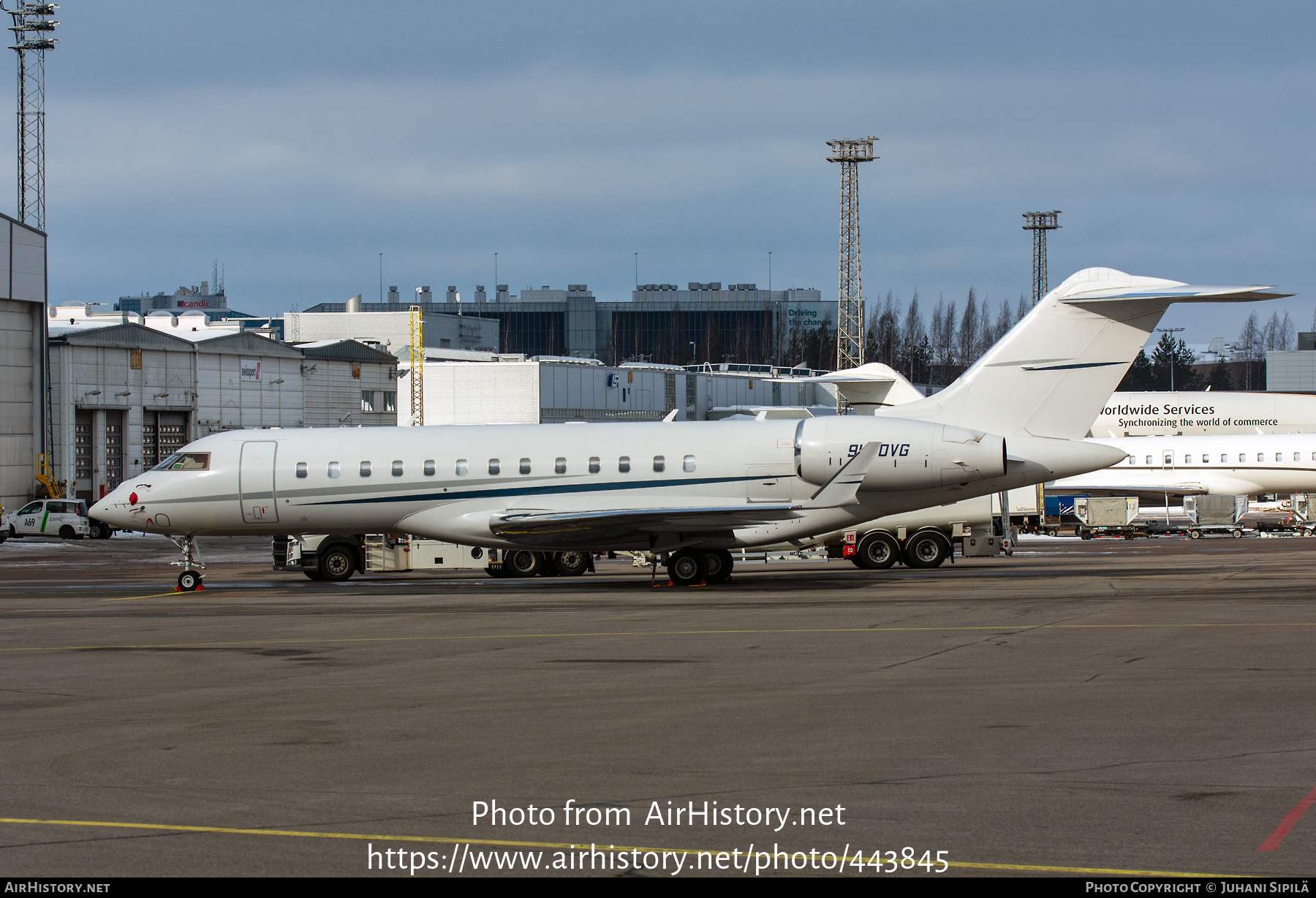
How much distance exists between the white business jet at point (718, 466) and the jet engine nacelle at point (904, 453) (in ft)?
0.11

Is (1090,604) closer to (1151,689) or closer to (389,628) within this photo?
(1151,689)

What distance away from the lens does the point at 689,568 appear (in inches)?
1116

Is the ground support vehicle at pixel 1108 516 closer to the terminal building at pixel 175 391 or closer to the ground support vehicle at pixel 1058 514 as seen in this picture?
the ground support vehicle at pixel 1058 514

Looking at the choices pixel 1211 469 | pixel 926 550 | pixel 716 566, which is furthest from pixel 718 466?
pixel 1211 469

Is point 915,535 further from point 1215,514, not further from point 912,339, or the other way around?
point 912,339

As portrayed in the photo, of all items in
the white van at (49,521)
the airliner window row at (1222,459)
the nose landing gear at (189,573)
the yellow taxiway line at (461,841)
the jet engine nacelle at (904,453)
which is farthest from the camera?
the white van at (49,521)

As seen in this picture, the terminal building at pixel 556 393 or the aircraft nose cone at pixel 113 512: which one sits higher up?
the terminal building at pixel 556 393

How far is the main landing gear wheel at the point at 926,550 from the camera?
33594 mm

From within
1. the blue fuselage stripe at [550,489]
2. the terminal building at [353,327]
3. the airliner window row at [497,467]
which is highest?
the terminal building at [353,327]

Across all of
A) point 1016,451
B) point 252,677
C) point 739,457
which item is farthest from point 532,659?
point 1016,451

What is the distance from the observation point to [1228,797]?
854 centimetres

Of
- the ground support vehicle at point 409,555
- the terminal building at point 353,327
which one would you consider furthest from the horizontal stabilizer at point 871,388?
the terminal building at point 353,327

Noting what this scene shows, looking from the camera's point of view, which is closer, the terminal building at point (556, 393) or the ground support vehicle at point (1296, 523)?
the ground support vehicle at point (1296, 523)

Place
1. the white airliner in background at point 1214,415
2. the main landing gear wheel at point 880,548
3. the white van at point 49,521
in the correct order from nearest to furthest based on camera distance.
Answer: the main landing gear wheel at point 880,548, the white van at point 49,521, the white airliner in background at point 1214,415
